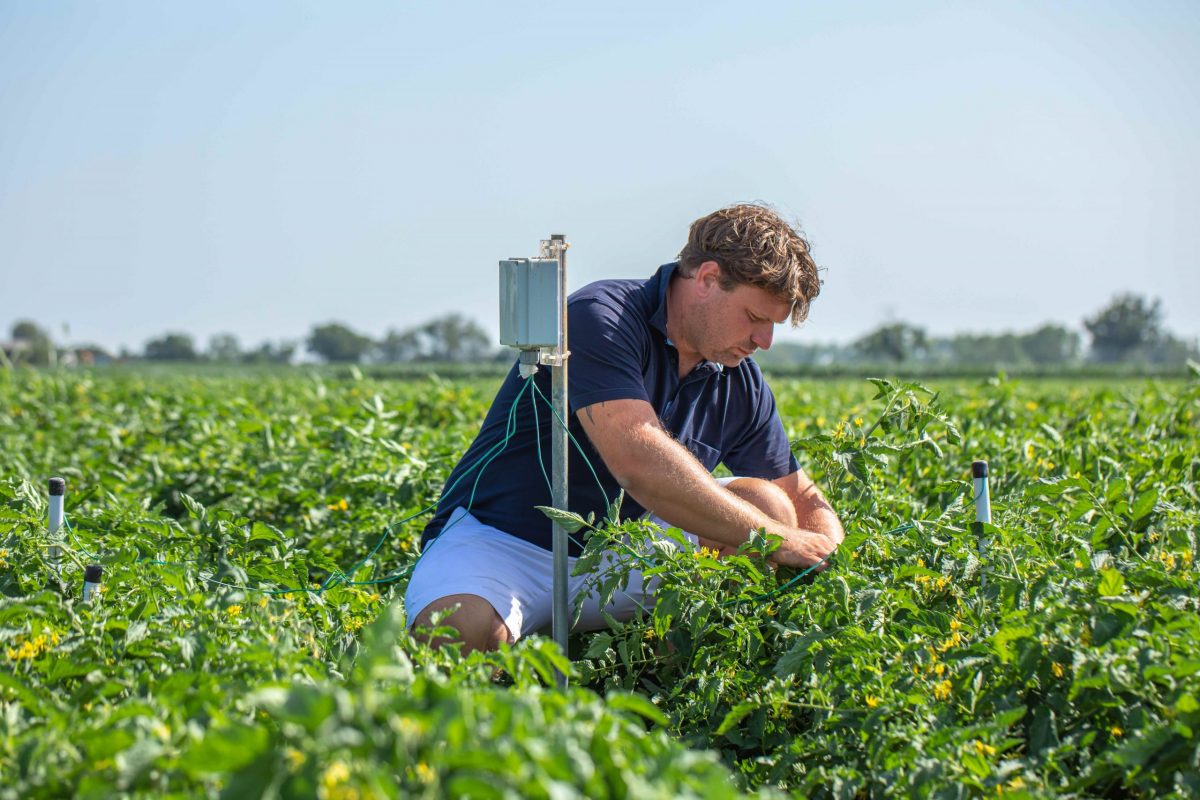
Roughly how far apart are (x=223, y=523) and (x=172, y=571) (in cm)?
71

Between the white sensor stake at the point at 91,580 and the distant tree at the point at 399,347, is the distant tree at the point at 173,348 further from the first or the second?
the white sensor stake at the point at 91,580

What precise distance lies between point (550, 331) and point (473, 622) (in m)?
0.80

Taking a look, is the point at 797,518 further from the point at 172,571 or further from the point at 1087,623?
the point at 172,571

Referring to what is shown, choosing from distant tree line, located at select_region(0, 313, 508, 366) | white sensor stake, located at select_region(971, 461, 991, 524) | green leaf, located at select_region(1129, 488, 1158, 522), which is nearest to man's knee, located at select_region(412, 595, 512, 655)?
white sensor stake, located at select_region(971, 461, 991, 524)

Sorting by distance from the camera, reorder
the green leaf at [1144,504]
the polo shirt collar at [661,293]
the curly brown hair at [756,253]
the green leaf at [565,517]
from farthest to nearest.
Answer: the polo shirt collar at [661,293] → the curly brown hair at [756,253] → the green leaf at [1144,504] → the green leaf at [565,517]

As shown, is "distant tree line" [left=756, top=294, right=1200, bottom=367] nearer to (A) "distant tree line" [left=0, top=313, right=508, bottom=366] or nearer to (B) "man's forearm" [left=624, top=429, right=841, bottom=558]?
(A) "distant tree line" [left=0, top=313, right=508, bottom=366]

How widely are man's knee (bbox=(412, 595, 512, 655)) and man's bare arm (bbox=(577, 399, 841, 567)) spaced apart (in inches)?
19.8

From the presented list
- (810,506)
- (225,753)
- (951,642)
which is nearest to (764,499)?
(810,506)

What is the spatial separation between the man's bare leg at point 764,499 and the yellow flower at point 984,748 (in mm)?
1168

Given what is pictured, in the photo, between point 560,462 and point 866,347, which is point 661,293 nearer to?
point 560,462

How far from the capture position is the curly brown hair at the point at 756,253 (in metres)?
3.19

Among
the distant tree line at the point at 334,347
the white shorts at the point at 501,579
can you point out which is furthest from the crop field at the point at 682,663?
the distant tree line at the point at 334,347

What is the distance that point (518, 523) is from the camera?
3273mm

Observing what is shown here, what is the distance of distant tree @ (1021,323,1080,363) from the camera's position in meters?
82.8
